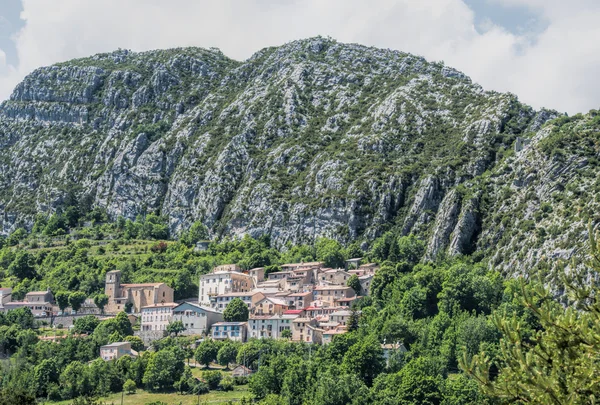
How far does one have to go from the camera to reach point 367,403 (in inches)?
3194

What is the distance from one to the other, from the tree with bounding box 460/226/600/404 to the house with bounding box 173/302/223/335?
10164 cm

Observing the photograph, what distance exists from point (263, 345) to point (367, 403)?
2741 cm

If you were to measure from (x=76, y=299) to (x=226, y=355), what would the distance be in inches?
1662

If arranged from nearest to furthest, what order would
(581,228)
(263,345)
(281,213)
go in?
(263,345)
(581,228)
(281,213)

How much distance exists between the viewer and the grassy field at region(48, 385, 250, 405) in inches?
3625

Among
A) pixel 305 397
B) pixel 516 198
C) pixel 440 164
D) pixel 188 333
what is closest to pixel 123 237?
pixel 188 333

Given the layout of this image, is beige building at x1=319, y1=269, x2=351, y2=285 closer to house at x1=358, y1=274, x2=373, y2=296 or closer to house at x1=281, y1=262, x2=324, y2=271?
house at x1=358, y1=274, x2=373, y2=296

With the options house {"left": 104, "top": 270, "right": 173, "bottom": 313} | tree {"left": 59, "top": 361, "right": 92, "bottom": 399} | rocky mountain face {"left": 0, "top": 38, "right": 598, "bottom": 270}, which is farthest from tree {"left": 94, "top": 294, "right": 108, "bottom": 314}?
rocky mountain face {"left": 0, "top": 38, "right": 598, "bottom": 270}

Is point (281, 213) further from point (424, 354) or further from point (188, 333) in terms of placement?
point (424, 354)

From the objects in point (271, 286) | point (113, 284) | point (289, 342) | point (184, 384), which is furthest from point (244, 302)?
point (184, 384)

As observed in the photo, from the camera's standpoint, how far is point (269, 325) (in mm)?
117312

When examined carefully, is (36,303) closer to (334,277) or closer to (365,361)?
(334,277)

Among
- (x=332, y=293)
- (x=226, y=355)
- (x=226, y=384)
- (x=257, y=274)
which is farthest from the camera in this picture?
(x=257, y=274)

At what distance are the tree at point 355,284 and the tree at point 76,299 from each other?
4812 cm
